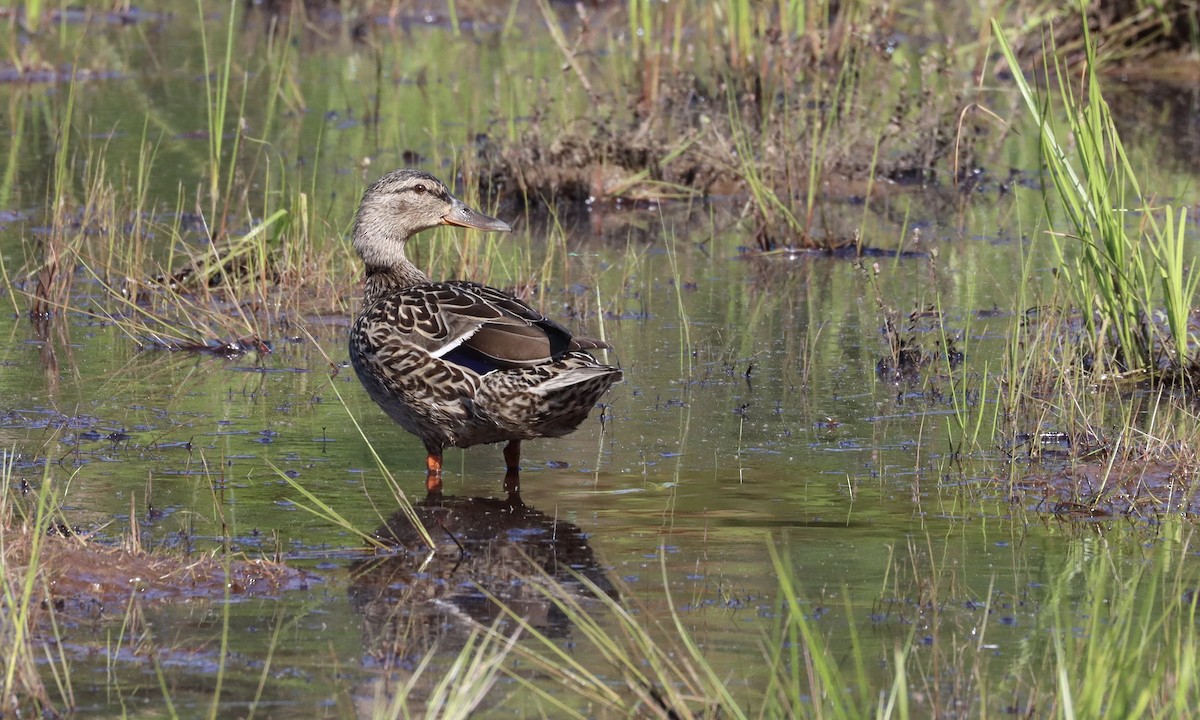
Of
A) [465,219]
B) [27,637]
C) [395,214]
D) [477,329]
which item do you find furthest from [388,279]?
[27,637]

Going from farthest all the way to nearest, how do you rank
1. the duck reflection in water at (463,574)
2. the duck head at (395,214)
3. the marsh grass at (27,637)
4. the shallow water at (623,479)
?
the duck head at (395,214)
the duck reflection in water at (463,574)
the shallow water at (623,479)
the marsh grass at (27,637)

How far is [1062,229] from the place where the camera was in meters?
10.9

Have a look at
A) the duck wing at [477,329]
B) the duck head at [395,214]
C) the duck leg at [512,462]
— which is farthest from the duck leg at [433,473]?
the duck head at [395,214]

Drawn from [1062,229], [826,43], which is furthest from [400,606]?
[826,43]

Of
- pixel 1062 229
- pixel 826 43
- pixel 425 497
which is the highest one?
pixel 826 43

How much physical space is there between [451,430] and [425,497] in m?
0.29

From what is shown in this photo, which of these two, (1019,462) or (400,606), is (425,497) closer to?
(400,606)

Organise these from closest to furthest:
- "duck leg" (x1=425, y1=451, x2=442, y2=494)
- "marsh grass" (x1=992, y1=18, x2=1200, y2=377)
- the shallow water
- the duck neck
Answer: the shallow water, "duck leg" (x1=425, y1=451, x2=442, y2=494), "marsh grass" (x1=992, y1=18, x2=1200, y2=377), the duck neck

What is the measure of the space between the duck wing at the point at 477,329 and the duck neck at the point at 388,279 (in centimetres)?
57

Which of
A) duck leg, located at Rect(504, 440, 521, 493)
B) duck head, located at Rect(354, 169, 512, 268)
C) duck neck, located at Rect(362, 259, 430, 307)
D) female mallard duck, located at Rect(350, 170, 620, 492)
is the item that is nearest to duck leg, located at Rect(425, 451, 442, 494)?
female mallard duck, located at Rect(350, 170, 620, 492)

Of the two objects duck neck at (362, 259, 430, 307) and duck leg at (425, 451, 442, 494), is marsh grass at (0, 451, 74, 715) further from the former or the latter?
duck neck at (362, 259, 430, 307)

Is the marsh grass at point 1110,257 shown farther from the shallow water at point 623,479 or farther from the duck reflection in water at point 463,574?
the duck reflection in water at point 463,574

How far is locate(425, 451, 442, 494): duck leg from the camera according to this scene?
6504 mm

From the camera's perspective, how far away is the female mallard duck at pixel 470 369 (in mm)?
6230
